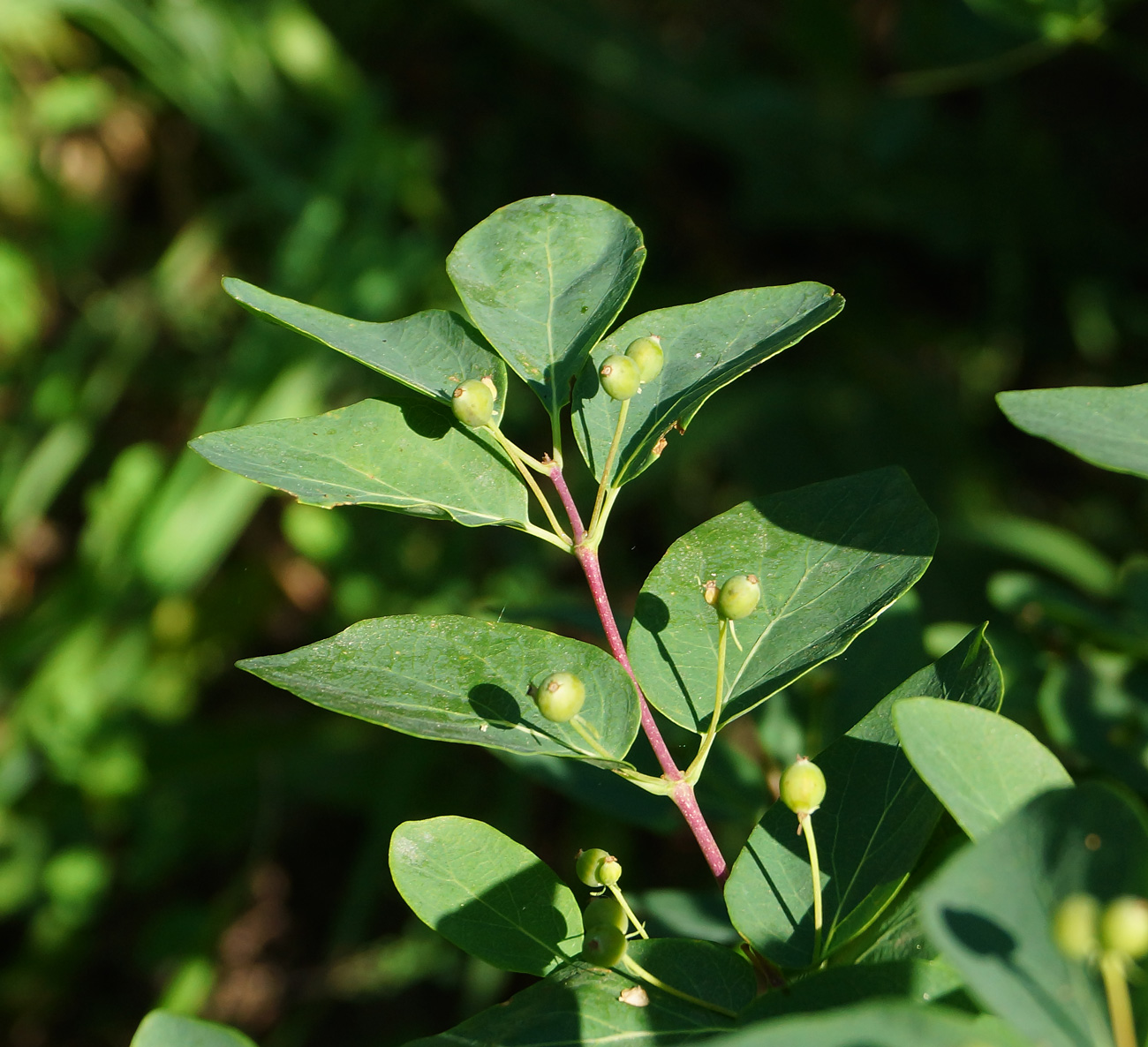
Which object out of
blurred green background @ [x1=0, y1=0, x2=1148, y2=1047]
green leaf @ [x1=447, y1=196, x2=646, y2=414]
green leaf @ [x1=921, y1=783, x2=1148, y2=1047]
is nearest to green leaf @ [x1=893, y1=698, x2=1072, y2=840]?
green leaf @ [x1=921, y1=783, x2=1148, y2=1047]

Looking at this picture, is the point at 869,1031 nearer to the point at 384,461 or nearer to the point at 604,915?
the point at 604,915

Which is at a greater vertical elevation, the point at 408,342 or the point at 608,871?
the point at 408,342

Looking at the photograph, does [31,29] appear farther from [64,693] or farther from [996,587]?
[996,587]

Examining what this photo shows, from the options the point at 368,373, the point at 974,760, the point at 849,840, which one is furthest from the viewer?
the point at 368,373

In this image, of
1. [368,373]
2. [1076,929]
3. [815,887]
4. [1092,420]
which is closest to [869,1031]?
[1076,929]

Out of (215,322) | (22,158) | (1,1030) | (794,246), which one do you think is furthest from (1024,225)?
(1,1030)

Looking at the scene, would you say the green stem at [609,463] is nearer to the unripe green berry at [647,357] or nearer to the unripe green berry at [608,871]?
the unripe green berry at [647,357]

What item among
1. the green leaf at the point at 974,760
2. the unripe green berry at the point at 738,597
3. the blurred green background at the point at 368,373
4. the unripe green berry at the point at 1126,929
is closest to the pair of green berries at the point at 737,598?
the unripe green berry at the point at 738,597
